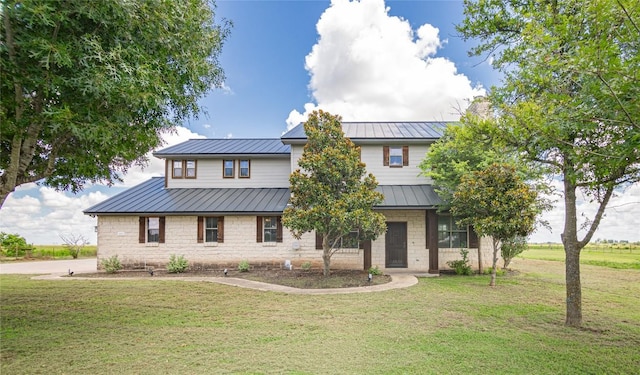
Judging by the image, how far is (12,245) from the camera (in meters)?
23.6

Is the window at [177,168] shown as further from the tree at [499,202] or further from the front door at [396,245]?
the tree at [499,202]

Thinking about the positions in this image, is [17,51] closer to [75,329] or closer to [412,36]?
[75,329]

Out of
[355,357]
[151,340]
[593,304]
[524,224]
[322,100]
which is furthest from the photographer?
[322,100]

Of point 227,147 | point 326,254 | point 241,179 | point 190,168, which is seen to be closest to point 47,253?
point 190,168

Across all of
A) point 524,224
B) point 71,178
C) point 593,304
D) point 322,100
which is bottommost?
point 593,304

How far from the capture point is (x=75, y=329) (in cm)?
676

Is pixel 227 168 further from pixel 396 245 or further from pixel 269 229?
pixel 396 245

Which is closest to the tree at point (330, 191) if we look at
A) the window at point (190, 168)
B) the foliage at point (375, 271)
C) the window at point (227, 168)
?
the foliage at point (375, 271)

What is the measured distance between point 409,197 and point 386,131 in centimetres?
434

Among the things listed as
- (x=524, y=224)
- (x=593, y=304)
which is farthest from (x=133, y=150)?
(x=593, y=304)

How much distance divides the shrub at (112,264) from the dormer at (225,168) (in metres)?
4.57

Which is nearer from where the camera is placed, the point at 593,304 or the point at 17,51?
the point at 17,51

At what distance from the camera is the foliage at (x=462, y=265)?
1420 cm

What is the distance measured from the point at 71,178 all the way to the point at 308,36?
39.7ft
